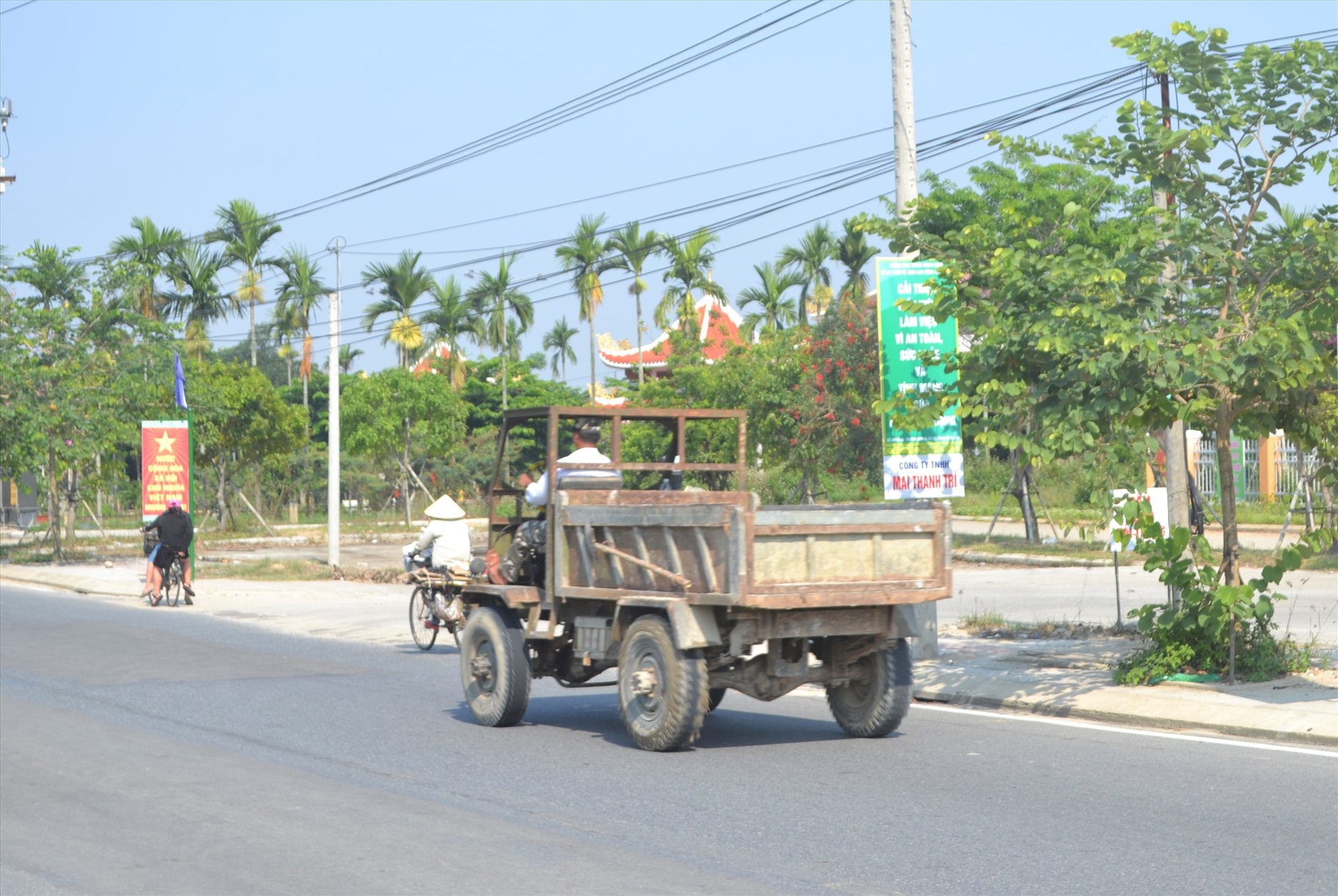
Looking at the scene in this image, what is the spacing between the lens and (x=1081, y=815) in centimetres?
803

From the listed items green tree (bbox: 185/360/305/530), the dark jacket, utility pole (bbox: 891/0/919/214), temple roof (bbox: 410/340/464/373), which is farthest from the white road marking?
temple roof (bbox: 410/340/464/373)

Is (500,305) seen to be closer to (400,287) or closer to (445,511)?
(400,287)

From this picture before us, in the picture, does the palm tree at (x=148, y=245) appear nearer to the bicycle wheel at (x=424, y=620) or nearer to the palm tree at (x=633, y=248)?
the palm tree at (x=633, y=248)

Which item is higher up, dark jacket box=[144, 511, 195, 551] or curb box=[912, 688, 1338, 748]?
dark jacket box=[144, 511, 195, 551]

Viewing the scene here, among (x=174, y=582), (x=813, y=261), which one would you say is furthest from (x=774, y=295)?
(x=174, y=582)

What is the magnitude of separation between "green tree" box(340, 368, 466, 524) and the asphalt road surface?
37360 mm

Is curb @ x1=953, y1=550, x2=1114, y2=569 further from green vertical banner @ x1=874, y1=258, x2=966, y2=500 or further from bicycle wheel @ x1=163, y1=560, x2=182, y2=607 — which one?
bicycle wheel @ x1=163, y1=560, x2=182, y2=607

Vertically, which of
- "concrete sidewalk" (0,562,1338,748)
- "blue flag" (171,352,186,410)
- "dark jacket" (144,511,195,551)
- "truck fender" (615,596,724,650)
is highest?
"blue flag" (171,352,186,410)

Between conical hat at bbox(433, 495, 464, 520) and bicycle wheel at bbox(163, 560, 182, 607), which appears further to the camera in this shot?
bicycle wheel at bbox(163, 560, 182, 607)

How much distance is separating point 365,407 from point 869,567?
1653 inches

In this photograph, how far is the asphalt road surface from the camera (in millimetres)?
6973

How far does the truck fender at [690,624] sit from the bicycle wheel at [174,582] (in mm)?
17061

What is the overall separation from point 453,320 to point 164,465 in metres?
32.3

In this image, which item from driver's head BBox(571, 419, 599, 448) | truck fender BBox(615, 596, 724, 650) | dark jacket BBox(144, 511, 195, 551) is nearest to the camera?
truck fender BBox(615, 596, 724, 650)
